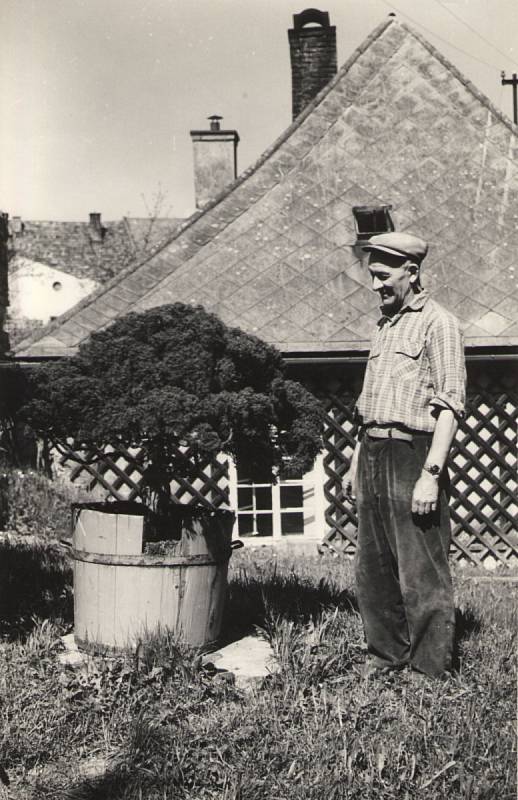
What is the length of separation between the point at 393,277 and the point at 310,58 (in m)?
10.9

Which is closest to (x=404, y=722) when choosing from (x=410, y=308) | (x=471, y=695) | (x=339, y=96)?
(x=471, y=695)

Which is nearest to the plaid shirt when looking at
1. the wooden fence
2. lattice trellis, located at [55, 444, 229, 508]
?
the wooden fence

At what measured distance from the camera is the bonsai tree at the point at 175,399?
14.0 feet

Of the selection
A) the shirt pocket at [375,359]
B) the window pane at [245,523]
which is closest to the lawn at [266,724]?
the shirt pocket at [375,359]

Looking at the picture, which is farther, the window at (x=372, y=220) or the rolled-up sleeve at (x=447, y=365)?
the window at (x=372, y=220)

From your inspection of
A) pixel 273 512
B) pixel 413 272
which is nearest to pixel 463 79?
pixel 273 512

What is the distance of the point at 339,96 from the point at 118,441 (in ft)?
30.0

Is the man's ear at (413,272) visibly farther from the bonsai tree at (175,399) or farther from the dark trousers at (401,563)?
the bonsai tree at (175,399)

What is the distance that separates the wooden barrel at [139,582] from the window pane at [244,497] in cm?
600

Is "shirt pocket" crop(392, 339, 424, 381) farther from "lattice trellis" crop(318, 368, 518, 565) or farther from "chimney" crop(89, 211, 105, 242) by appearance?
"chimney" crop(89, 211, 105, 242)

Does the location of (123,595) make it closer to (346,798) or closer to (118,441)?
(118,441)

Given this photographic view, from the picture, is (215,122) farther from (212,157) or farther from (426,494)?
(426,494)

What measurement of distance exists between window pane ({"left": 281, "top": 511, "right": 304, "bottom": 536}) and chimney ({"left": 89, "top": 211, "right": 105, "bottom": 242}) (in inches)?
1389

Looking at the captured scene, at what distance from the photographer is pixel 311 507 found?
1005 cm
